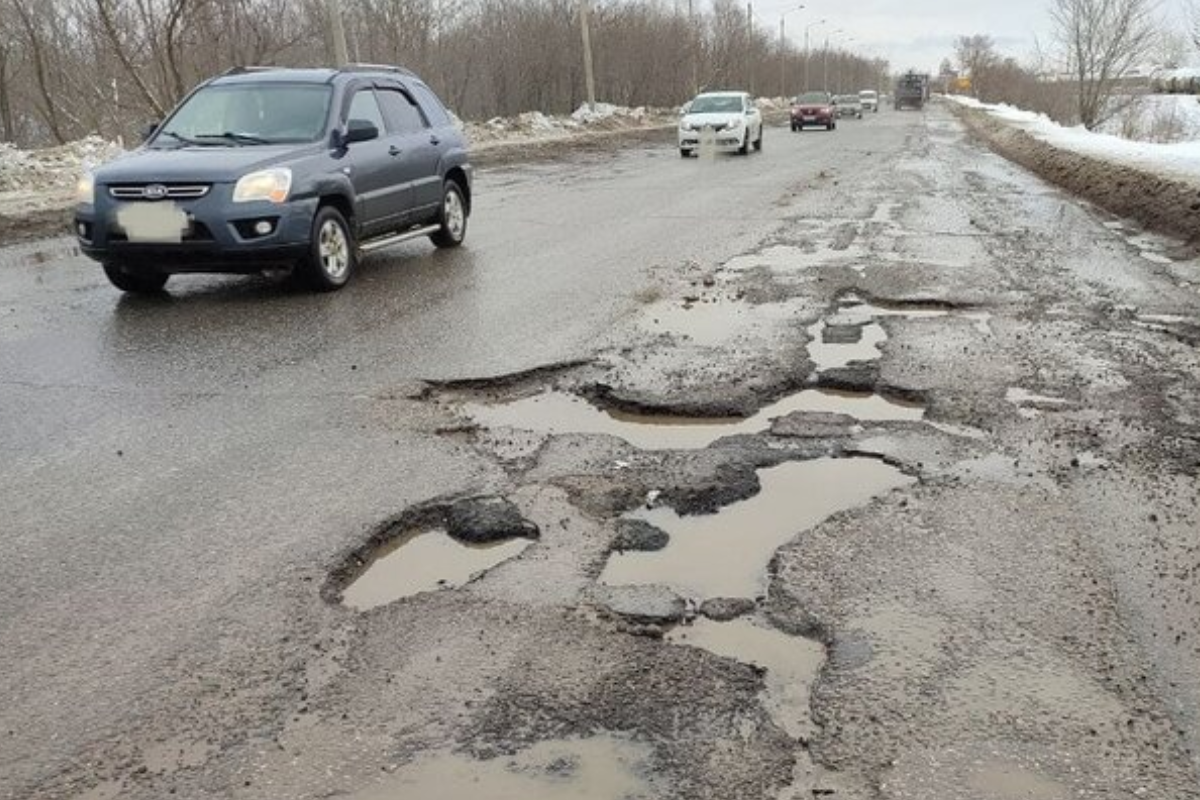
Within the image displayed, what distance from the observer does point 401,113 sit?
998cm

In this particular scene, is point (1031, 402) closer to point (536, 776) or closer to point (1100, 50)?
point (536, 776)

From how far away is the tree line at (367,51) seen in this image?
2466cm

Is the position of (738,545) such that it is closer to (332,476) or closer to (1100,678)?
(1100,678)

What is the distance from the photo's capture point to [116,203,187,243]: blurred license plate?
7707 mm

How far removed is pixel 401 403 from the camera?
5395 millimetres

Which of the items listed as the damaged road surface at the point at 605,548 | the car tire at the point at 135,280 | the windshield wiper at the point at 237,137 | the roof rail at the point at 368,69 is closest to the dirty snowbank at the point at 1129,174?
the damaged road surface at the point at 605,548

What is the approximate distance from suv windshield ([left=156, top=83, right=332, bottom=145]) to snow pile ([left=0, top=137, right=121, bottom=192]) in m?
7.73

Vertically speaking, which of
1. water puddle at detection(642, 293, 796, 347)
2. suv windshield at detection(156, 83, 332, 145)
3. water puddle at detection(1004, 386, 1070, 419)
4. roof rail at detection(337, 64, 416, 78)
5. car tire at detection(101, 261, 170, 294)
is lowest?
water puddle at detection(1004, 386, 1070, 419)

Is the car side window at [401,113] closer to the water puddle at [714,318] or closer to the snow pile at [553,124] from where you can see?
the water puddle at [714,318]

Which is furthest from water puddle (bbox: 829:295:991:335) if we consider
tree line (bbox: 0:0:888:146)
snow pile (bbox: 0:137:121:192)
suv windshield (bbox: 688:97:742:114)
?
suv windshield (bbox: 688:97:742:114)

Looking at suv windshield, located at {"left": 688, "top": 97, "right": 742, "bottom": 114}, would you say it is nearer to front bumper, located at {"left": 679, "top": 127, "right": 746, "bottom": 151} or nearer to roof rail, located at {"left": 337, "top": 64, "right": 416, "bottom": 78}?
front bumper, located at {"left": 679, "top": 127, "right": 746, "bottom": 151}

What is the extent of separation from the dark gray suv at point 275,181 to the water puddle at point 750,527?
5012mm

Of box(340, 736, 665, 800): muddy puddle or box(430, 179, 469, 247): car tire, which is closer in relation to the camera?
box(340, 736, 665, 800): muddy puddle

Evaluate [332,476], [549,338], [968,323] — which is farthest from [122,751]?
[968,323]
